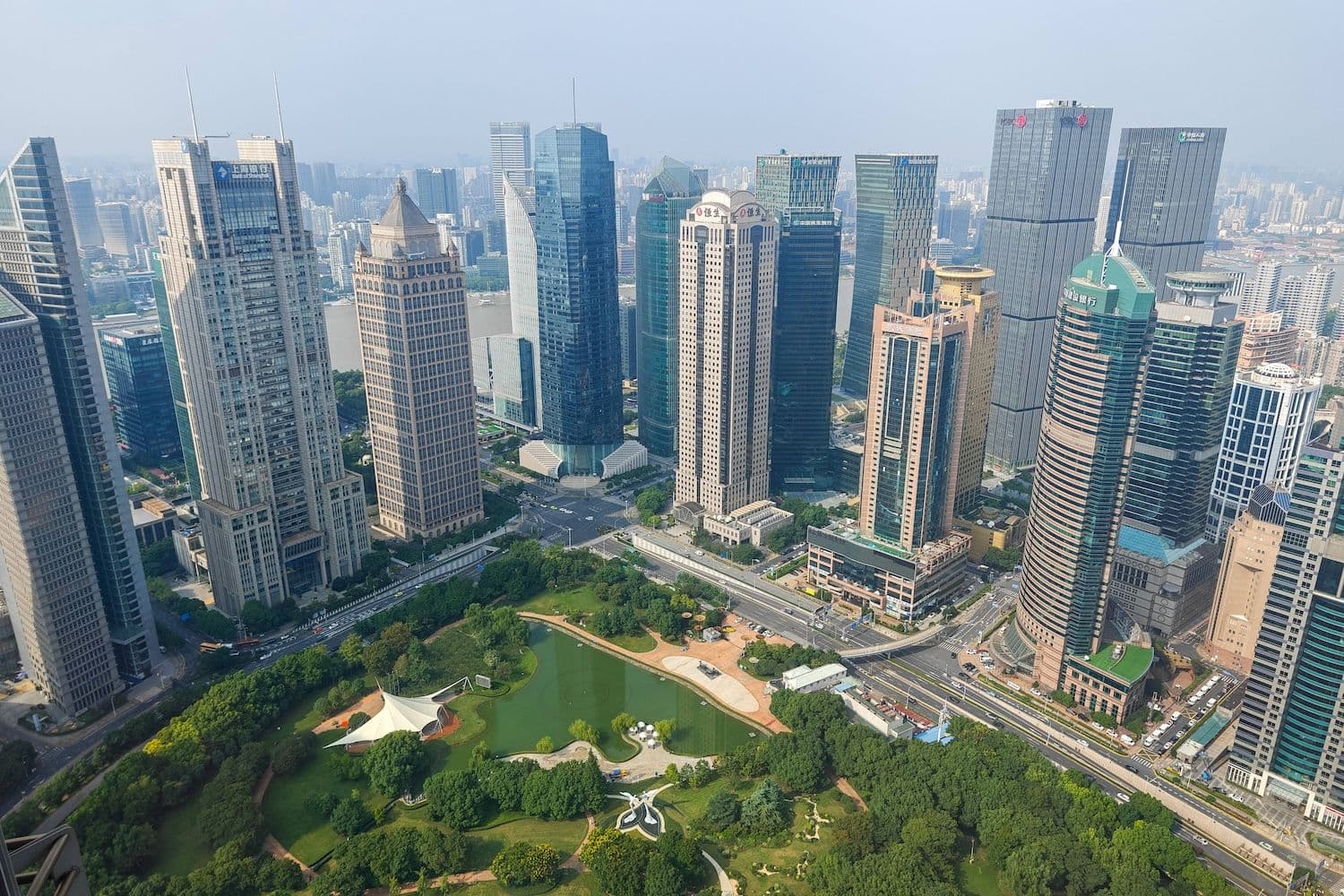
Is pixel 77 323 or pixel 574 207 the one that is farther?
pixel 574 207

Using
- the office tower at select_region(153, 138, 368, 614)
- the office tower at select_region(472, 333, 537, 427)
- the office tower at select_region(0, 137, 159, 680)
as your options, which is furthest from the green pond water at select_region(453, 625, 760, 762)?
the office tower at select_region(472, 333, 537, 427)

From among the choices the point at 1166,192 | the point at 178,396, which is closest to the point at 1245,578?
the point at 1166,192

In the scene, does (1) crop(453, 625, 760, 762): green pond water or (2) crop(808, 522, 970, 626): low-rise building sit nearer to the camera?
(1) crop(453, 625, 760, 762): green pond water

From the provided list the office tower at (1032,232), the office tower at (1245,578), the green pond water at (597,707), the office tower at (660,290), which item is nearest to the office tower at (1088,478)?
the office tower at (1245,578)

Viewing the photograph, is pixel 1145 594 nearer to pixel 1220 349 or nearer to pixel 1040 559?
pixel 1040 559

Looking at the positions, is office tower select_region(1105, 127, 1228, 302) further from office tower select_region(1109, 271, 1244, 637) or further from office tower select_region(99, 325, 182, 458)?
office tower select_region(99, 325, 182, 458)

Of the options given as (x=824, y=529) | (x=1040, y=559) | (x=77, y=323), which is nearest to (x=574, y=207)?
(x=824, y=529)

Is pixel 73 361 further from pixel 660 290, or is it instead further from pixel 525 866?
pixel 660 290
